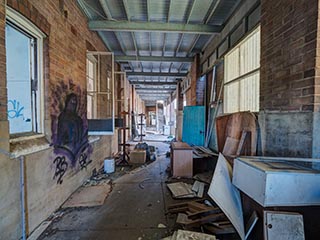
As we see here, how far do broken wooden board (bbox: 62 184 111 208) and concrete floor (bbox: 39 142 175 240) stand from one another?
0.13m

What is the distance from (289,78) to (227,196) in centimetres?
154

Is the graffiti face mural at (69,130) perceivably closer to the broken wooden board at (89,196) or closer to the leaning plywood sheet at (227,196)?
the broken wooden board at (89,196)

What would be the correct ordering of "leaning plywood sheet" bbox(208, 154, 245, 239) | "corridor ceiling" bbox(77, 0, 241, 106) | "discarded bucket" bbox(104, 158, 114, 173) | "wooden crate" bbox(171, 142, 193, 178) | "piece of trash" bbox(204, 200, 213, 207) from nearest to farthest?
"leaning plywood sheet" bbox(208, 154, 245, 239) → "piece of trash" bbox(204, 200, 213, 207) → "corridor ceiling" bbox(77, 0, 241, 106) → "wooden crate" bbox(171, 142, 193, 178) → "discarded bucket" bbox(104, 158, 114, 173)

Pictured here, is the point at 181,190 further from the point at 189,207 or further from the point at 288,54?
the point at 288,54

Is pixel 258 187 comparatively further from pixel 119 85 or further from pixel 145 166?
pixel 119 85

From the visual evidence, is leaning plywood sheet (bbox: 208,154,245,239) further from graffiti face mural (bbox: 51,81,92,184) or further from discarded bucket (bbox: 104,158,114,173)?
discarded bucket (bbox: 104,158,114,173)

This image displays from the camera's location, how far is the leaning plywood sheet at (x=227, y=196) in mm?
2100

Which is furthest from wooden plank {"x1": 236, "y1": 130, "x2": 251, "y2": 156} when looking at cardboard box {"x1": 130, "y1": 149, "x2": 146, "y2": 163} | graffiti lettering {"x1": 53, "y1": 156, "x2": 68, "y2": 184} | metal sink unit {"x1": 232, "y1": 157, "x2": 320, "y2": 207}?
cardboard box {"x1": 130, "y1": 149, "x2": 146, "y2": 163}

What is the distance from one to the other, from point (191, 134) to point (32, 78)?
198 inches

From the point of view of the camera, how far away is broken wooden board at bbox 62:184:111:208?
315 centimetres

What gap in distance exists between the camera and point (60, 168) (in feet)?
10.1

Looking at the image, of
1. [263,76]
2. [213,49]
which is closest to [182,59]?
[213,49]

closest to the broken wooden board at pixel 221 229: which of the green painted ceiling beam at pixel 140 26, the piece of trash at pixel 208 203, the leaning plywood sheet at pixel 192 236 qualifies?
the leaning plywood sheet at pixel 192 236

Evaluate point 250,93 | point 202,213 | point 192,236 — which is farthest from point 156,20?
point 192,236
